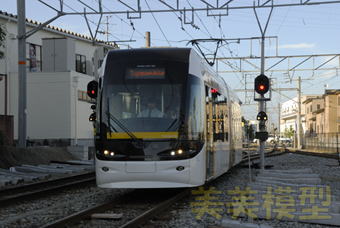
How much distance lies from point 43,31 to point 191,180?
109ft

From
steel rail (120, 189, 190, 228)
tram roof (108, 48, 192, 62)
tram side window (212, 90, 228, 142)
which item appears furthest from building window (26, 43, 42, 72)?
steel rail (120, 189, 190, 228)

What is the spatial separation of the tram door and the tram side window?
49 cm

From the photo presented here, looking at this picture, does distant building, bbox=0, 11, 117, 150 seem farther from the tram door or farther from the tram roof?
the tram roof

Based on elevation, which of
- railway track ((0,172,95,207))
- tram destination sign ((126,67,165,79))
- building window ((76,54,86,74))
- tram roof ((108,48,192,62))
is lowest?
railway track ((0,172,95,207))

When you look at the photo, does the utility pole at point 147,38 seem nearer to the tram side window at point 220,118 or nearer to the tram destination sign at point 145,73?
the tram side window at point 220,118

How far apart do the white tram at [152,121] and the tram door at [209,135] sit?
0.50 ft

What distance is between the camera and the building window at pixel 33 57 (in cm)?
3962

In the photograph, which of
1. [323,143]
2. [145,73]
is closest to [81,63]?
[323,143]

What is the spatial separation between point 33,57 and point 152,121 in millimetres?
31184

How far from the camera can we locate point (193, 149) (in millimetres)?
11172

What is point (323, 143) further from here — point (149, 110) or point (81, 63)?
point (149, 110)

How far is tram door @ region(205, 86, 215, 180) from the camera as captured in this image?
12.3m

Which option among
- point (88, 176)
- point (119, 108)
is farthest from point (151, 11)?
point (119, 108)

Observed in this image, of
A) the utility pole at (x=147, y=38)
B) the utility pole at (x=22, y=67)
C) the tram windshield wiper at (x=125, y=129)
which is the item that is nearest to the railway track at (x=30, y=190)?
the tram windshield wiper at (x=125, y=129)
